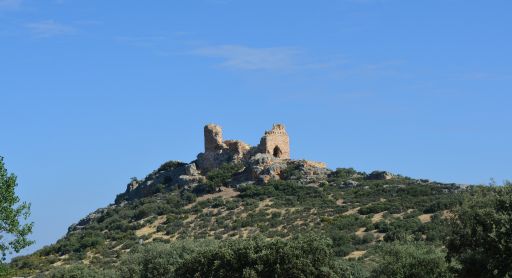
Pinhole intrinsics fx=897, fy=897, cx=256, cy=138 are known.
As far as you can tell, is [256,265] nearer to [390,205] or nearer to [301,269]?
[301,269]

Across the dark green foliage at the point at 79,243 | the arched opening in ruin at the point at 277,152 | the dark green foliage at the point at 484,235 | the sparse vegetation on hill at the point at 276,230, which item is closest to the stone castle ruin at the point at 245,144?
the arched opening in ruin at the point at 277,152

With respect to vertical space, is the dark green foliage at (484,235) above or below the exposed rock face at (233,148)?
below

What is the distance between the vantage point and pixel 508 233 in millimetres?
33562

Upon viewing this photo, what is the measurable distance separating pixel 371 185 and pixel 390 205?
944cm

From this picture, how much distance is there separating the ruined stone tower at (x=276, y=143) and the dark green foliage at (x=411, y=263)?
43851 mm

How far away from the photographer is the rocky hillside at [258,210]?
6384 centimetres

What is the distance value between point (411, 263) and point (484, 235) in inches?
210

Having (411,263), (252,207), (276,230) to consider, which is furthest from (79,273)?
(252,207)

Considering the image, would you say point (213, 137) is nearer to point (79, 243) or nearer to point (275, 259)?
point (79, 243)

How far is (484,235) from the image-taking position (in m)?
34.2

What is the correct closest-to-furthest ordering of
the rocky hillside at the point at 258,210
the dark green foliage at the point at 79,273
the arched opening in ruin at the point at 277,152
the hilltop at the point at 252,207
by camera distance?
the dark green foliage at the point at 79,273
the hilltop at the point at 252,207
the rocky hillside at the point at 258,210
the arched opening in ruin at the point at 277,152

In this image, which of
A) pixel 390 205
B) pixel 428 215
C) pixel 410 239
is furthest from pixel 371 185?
pixel 410 239

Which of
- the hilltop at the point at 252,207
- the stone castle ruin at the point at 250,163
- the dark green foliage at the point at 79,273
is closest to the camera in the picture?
the dark green foliage at the point at 79,273

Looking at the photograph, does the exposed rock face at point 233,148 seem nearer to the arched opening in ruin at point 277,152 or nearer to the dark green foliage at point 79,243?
the arched opening in ruin at point 277,152
